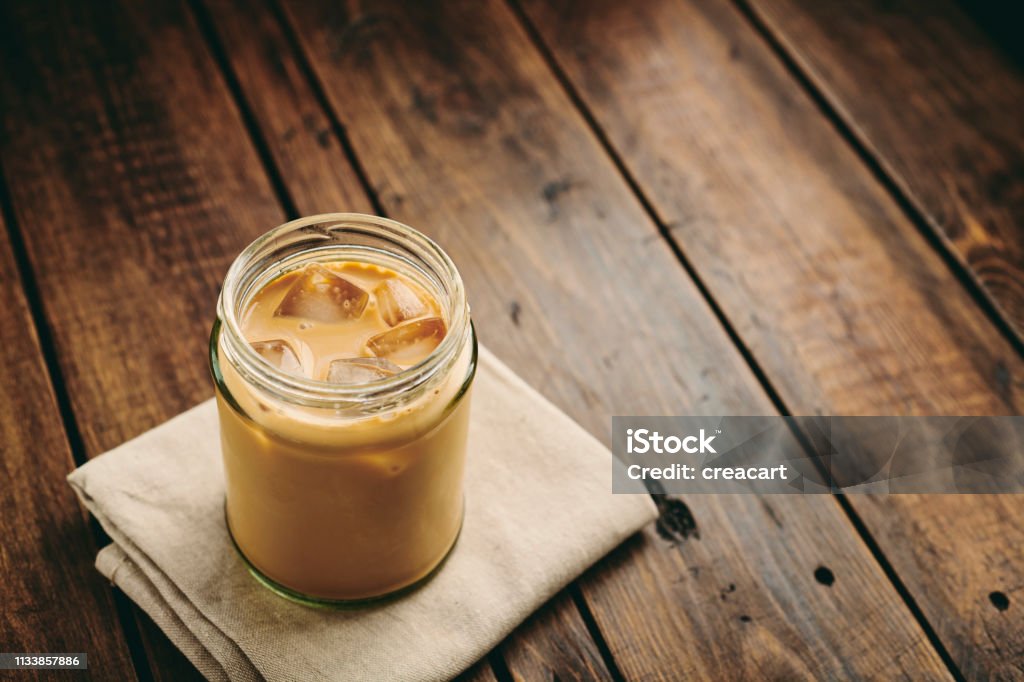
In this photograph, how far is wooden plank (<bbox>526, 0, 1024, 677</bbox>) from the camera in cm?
98

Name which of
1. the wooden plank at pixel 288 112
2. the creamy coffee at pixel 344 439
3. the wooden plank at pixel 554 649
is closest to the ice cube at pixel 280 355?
the creamy coffee at pixel 344 439

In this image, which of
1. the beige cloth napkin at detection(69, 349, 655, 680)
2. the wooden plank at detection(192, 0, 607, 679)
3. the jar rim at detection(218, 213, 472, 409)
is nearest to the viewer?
the jar rim at detection(218, 213, 472, 409)

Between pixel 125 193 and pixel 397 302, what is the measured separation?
51 cm

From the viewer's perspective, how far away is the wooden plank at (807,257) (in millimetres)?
984

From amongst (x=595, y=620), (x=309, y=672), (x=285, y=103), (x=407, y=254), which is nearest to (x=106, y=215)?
(x=285, y=103)

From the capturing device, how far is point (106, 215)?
111 cm

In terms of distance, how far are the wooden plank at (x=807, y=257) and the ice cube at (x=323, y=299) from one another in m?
0.37

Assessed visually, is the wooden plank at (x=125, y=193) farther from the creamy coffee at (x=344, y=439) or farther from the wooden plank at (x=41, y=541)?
the creamy coffee at (x=344, y=439)

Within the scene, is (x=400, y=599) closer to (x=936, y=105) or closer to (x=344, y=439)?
(x=344, y=439)

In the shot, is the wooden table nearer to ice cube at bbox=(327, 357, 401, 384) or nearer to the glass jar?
the glass jar

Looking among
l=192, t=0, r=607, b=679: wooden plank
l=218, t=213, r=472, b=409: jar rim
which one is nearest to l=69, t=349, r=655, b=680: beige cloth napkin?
l=218, t=213, r=472, b=409: jar rim

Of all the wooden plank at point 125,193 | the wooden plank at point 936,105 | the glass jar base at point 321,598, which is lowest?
the glass jar base at point 321,598

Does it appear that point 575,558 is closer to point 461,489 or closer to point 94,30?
point 461,489

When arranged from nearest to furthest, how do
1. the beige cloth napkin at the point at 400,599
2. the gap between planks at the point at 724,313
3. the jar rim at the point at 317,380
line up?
the jar rim at the point at 317,380 < the beige cloth napkin at the point at 400,599 < the gap between planks at the point at 724,313
